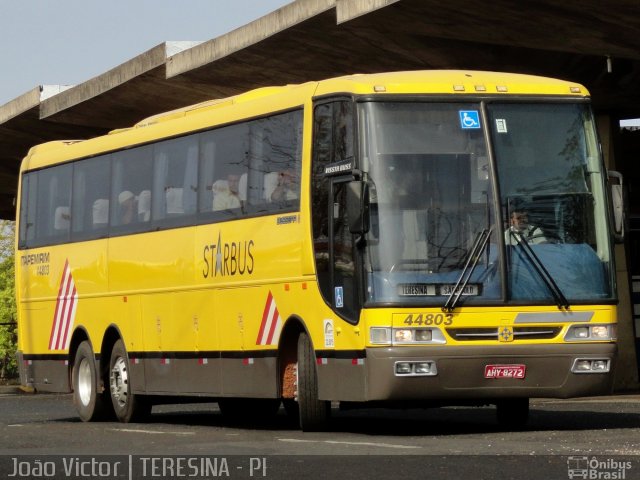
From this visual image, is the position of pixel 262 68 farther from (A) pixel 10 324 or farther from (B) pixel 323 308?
(A) pixel 10 324

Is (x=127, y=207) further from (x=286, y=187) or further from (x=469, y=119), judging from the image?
(x=469, y=119)

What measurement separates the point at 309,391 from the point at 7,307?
44906 millimetres

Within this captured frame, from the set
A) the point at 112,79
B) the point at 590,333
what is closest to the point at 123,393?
the point at 590,333

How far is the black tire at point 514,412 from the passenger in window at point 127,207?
5.21 meters

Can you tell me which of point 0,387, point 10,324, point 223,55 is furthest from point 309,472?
point 10,324

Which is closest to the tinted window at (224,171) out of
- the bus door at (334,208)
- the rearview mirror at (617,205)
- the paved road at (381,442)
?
the bus door at (334,208)

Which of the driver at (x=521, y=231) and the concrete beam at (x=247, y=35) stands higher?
the concrete beam at (x=247, y=35)

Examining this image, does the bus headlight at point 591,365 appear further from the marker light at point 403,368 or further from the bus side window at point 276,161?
the bus side window at point 276,161

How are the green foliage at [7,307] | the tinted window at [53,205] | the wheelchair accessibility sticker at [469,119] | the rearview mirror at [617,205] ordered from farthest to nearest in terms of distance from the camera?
the green foliage at [7,307]
the tinted window at [53,205]
the rearview mirror at [617,205]
the wheelchair accessibility sticker at [469,119]

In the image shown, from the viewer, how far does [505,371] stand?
1563 cm

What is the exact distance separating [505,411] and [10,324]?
34.8m

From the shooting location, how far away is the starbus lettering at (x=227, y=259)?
58.0ft

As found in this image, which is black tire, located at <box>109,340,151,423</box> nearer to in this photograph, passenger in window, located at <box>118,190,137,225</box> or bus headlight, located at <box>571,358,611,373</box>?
passenger in window, located at <box>118,190,137,225</box>

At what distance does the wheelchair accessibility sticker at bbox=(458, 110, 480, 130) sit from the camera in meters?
16.0
